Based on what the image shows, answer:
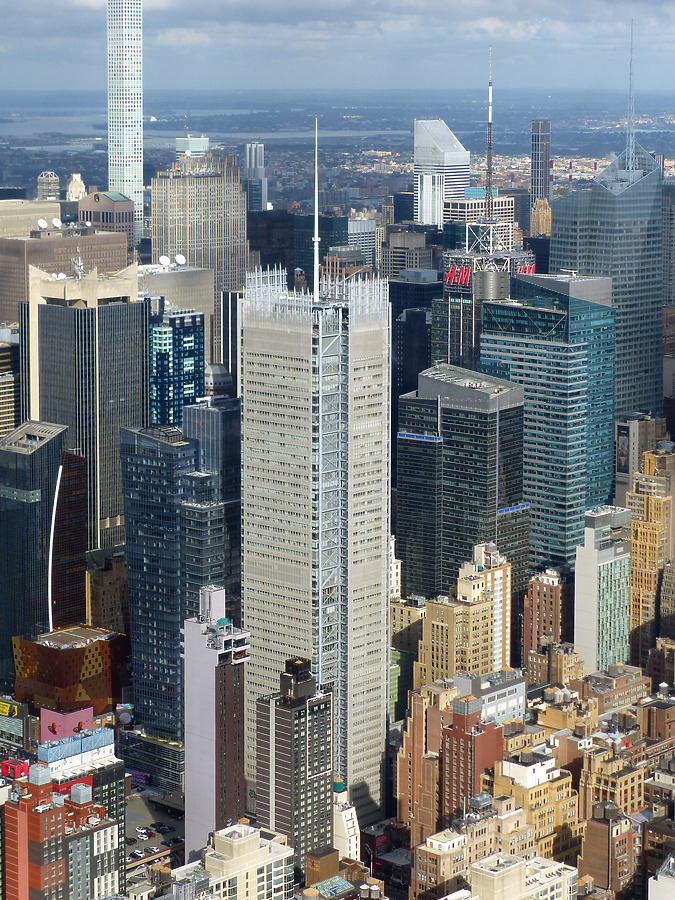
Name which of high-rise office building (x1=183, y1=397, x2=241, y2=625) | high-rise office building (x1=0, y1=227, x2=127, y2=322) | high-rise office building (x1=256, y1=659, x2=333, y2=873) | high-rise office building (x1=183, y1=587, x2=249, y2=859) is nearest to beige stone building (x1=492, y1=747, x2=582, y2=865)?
high-rise office building (x1=256, y1=659, x2=333, y2=873)

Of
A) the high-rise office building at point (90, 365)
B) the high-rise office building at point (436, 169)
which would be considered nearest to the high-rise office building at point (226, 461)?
the high-rise office building at point (90, 365)

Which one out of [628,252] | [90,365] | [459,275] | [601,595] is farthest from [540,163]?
[601,595]

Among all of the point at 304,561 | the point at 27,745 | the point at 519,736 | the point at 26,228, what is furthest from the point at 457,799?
the point at 26,228

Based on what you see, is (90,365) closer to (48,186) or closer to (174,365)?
(174,365)

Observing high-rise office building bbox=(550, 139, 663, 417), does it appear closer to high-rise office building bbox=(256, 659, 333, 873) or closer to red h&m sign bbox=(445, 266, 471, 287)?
red h&m sign bbox=(445, 266, 471, 287)

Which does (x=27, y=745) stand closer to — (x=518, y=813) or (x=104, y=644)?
(x=104, y=644)

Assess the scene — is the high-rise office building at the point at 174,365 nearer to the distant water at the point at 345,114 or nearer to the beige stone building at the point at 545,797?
the distant water at the point at 345,114
